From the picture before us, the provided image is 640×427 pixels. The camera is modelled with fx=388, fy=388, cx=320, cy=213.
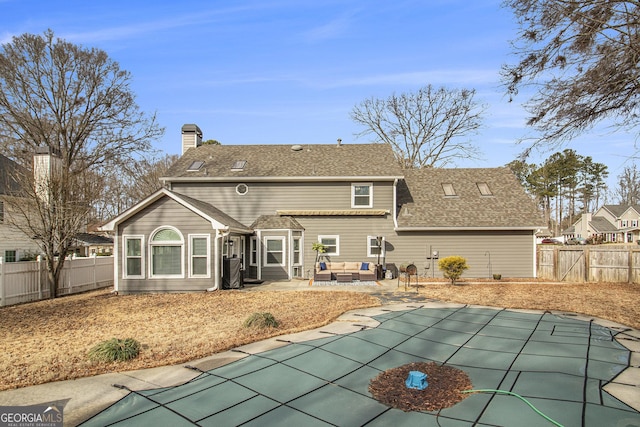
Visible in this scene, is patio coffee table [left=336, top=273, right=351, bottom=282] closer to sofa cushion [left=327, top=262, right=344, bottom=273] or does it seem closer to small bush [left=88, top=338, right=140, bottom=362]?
sofa cushion [left=327, top=262, right=344, bottom=273]

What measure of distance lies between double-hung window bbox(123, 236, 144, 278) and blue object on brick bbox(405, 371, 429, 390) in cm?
1214

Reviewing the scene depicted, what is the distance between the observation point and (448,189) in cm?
2031

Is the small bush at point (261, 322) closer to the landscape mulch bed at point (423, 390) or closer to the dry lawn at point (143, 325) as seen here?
the dry lawn at point (143, 325)

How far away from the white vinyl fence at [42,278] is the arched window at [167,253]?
3315mm

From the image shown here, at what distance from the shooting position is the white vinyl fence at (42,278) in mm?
11766

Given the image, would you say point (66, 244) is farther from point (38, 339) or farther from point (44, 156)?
point (38, 339)

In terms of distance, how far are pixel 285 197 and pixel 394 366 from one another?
1366 cm

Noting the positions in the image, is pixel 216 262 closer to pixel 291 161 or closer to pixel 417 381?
pixel 291 161

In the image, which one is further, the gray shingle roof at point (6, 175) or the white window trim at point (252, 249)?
the gray shingle roof at point (6, 175)

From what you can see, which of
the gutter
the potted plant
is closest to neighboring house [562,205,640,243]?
the gutter

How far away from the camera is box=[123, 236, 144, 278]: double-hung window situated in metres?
14.4

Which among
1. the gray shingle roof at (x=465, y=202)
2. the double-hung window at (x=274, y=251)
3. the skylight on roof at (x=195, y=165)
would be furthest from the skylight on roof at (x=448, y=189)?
the skylight on roof at (x=195, y=165)

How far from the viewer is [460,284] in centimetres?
1584

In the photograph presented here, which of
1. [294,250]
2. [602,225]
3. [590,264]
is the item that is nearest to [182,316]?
[294,250]
